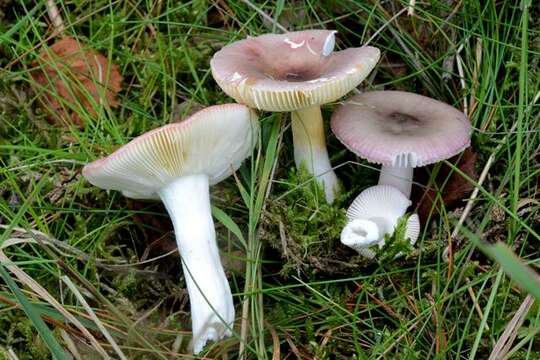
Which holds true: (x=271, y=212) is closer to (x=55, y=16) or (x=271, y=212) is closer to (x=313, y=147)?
(x=313, y=147)

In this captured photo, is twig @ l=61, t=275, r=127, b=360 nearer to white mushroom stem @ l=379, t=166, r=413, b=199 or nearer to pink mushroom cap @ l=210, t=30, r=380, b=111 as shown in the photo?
pink mushroom cap @ l=210, t=30, r=380, b=111

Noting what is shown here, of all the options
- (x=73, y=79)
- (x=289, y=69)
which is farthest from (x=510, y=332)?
(x=73, y=79)

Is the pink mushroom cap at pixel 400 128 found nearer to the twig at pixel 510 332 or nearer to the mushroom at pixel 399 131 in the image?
the mushroom at pixel 399 131

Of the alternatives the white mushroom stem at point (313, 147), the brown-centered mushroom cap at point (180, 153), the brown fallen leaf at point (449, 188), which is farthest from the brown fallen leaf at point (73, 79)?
the brown fallen leaf at point (449, 188)

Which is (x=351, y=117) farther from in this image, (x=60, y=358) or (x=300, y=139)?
(x=60, y=358)

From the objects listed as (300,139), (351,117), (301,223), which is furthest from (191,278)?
(351,117)
